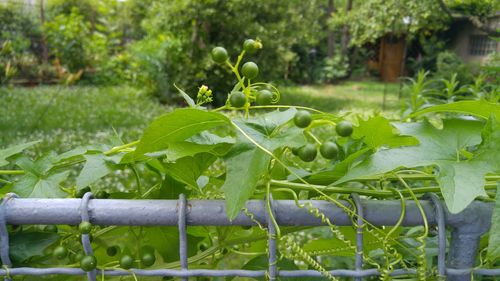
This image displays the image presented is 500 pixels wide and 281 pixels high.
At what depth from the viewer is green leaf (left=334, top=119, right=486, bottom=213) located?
0.40 m

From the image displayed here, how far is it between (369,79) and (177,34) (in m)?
7.88

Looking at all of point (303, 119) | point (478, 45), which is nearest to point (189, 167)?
point (303, 119)

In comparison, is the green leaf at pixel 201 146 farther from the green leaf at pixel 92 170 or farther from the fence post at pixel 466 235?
the fence post at pixel 466 235

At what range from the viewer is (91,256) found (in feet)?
1.55

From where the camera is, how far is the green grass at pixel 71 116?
375 cm

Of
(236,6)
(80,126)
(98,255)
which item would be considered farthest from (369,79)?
(98,255)

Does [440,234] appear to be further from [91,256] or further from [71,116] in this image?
[71,116]

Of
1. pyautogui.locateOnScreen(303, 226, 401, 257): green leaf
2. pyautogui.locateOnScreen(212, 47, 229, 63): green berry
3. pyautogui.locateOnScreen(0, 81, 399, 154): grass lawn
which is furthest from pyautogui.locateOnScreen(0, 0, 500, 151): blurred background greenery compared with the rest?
pyautogui.locateOnScreen(212, 47, 229, 63): green berry

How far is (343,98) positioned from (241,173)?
828 centimetres

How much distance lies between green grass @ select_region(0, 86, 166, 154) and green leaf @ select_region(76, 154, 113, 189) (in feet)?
8.25

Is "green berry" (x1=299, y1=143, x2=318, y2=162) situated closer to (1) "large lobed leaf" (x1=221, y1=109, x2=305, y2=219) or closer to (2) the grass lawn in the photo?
(1) "large lobed leaf" (x1=221, y1=109, x2=305, y2=219)

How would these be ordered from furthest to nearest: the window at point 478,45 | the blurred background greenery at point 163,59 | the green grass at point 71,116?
the window at point 478,45 → the blurred background greenery at point 163,59 → the green grass at point 71,116

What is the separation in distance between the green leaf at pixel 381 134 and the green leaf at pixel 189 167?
0.16 m

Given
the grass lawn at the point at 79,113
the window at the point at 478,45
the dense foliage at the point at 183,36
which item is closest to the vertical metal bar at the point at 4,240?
the grass lawn at the point at 79,113
